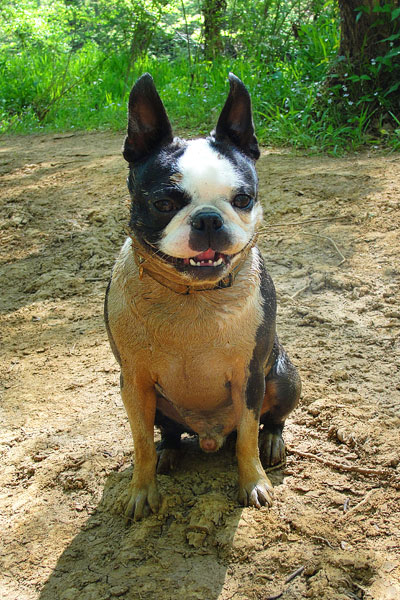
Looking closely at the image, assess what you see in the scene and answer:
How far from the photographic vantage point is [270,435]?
3004mm

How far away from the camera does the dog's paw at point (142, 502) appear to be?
263 cm

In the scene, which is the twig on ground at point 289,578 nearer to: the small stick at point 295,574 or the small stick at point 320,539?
the small stick at point 295,574

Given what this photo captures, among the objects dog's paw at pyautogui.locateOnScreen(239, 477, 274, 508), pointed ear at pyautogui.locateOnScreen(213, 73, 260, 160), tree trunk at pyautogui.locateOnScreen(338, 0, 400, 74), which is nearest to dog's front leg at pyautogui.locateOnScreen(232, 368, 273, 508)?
dog's paw at pyautogui.locateOnScreen(239, 477, 274, 508)

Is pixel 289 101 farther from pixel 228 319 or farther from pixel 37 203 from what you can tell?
pixel 228 319

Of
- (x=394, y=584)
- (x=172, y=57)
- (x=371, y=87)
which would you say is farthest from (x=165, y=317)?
(x=172, y=57)

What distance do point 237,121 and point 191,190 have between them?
46 cm

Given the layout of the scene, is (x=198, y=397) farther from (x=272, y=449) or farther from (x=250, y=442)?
(x=272, y=449)

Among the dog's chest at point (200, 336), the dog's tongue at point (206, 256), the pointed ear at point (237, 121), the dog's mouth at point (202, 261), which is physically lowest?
the dog's chest at point (200, 336)

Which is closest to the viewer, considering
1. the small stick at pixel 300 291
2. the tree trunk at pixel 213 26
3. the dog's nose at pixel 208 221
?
the dog's nose at pixel 208 221

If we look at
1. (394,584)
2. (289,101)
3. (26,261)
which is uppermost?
(289,101)

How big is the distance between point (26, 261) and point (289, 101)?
143 inches

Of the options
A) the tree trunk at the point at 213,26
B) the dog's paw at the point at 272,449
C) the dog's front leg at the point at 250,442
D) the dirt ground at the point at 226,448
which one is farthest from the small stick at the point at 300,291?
the tree trunk at the point at 213,26

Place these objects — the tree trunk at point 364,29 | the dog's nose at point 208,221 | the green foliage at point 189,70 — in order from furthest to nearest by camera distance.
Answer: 1. the green foliage at point 189,70
2. the tree trunk at point 364,29
3. the dog's nose at point 208,221

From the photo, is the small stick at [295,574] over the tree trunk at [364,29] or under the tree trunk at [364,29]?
under
